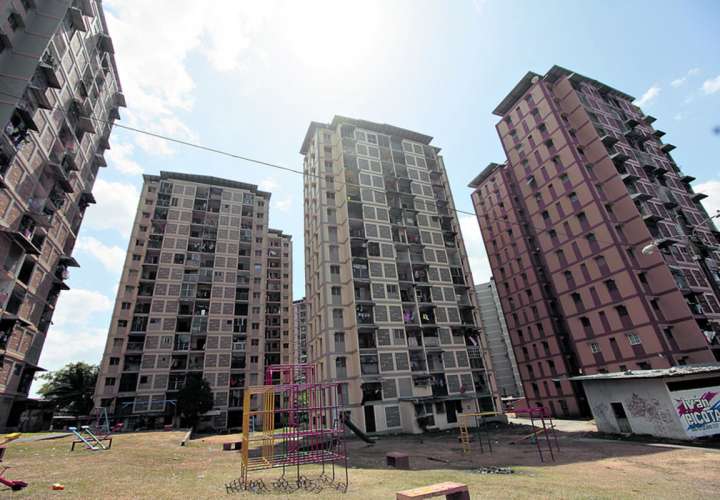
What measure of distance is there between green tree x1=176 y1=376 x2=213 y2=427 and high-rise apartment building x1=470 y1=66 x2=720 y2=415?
151ft

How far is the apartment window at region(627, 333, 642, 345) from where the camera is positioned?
3691cm

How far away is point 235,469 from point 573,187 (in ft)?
160

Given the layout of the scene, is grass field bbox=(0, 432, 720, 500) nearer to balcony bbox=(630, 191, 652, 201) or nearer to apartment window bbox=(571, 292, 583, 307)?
apartment window bbox=(571, 292, 583, 307)

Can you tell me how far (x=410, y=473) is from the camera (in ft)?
47.1

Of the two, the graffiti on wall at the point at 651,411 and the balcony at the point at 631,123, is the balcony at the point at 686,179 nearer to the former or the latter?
the balcony at the point at 631,123

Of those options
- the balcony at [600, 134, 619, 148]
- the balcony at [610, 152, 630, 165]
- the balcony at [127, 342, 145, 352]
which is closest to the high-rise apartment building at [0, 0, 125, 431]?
the balcony at [127, 342, 145, 352]

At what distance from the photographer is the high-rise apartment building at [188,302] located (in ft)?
165

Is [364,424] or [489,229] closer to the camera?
[364,424]

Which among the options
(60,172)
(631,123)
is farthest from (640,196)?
(60,172)

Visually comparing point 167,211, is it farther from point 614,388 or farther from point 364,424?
point 614,388

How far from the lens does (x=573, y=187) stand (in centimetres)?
4550

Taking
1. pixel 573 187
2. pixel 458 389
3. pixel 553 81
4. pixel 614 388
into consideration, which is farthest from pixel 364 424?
pixel 553 81

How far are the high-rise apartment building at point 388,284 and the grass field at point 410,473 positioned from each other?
59.5 ft

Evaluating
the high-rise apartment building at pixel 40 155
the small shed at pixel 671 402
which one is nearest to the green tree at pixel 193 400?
the high-rise apartment building at pixel 40 155
